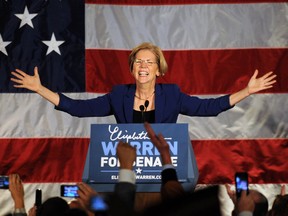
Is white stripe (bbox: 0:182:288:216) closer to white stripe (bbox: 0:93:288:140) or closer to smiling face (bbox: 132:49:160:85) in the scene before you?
white stripe (bbox: 0:93:288:140)

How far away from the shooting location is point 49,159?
6.14m

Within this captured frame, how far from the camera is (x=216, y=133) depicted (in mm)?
6109

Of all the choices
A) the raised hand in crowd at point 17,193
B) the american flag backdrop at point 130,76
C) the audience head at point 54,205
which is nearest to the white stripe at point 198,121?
the american flag backdrop at point 130,76

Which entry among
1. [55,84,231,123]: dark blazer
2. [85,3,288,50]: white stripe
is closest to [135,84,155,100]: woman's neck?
[55,84,231,123]: dark blazer

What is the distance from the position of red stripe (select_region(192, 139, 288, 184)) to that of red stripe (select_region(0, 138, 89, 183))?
98cm

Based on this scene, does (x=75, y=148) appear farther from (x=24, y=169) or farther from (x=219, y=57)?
(x=219, y=57)

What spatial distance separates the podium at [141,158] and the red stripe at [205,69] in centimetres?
273

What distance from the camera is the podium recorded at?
3.33 m

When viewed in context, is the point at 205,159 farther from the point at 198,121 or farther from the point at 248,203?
the point at 248,203

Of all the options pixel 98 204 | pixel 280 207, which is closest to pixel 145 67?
pixel 280 207

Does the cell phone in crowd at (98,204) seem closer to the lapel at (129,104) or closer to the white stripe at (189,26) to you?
the lapel at (129,104)

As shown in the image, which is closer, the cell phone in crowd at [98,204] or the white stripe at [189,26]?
the cell phone in crowd at [98,204]

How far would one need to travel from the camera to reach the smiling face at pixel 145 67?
4.14 metres

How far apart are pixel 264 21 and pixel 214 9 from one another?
44cm
